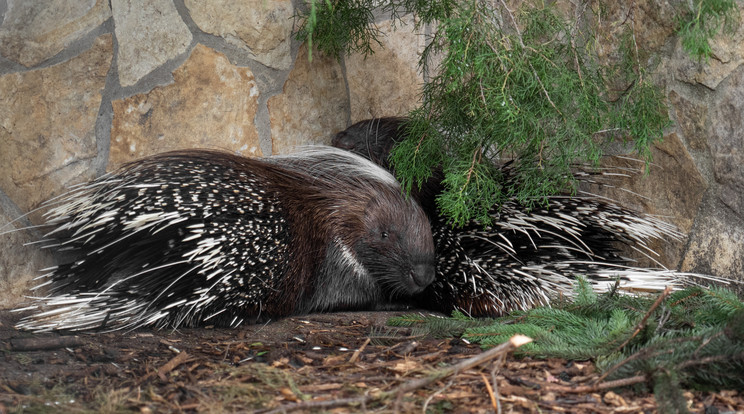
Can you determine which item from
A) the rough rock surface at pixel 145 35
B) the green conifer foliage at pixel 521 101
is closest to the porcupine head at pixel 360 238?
the green conifer foliage at pixel 521 101

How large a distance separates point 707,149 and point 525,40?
3.03ft

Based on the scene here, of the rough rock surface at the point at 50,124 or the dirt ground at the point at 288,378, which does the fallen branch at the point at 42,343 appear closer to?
the dirt ground at the point at 288,378

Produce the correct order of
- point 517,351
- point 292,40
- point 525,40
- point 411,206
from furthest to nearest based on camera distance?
point 292,40, point 411,206, point 525,40, point 517,351

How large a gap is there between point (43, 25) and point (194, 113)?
672mm

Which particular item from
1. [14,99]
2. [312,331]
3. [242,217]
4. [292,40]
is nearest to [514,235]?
[312,331]

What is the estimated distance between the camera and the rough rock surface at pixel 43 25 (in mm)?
2682

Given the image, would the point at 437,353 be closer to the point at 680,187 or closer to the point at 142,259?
the point at 142,259

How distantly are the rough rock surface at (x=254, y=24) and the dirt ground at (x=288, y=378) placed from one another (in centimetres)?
137

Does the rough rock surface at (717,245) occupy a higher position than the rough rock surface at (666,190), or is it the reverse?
the rough rock surface at (666,190)

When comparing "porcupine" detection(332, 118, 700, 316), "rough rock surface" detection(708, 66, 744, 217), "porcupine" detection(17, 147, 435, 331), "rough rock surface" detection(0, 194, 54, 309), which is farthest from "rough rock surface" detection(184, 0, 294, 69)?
"rough rock surface" detection(708, 66, 744, 217)

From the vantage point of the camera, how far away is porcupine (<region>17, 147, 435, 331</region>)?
243cm

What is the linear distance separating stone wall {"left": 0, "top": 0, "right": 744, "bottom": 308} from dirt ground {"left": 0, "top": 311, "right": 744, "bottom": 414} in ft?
2.41

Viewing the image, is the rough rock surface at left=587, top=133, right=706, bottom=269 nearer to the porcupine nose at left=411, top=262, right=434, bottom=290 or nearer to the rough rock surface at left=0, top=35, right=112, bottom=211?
the porcupine nose at left=411, top=262, right=434, bottom=290

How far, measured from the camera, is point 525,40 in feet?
7.88
